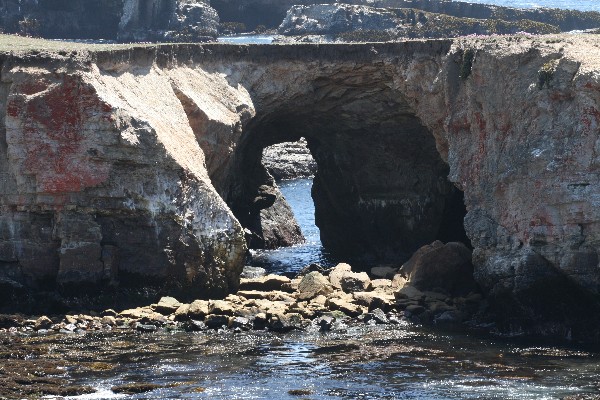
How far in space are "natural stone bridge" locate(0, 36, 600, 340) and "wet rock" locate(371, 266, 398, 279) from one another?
14.9ft

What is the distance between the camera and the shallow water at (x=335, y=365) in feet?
97.8

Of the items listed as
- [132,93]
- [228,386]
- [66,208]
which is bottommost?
[228,386]

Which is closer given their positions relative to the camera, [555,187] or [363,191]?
[555,187]

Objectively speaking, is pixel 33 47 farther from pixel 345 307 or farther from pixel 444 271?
pixel 444 271

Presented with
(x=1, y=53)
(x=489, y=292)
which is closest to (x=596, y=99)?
(x=489, y=292)

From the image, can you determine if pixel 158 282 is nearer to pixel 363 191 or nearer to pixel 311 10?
pixel 363 191

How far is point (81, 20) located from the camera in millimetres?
93125

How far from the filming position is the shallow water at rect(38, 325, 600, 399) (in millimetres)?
29812

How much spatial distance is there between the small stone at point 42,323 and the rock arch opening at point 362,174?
13.0m

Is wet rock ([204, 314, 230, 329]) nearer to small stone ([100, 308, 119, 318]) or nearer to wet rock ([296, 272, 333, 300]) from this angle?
small stone ([100, 308, 119, 318])

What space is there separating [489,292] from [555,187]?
165 inches

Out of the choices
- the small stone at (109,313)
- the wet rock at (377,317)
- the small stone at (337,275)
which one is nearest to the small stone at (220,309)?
the small stone at (109,313)

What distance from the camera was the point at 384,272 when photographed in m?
45.6

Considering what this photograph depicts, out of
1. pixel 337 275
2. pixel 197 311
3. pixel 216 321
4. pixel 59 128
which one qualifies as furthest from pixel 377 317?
pixel 59 128
